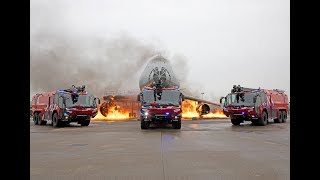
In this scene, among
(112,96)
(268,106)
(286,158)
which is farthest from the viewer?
(112,96)

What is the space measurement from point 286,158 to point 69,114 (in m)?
18.5

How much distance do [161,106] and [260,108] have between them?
26.9 ft

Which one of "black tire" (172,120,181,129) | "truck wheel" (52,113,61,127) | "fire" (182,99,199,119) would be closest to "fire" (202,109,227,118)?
"fire" (182,99,199,119)

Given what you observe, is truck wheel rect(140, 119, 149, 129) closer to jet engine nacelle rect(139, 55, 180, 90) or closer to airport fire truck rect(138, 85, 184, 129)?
airport fire truck rect(138, 85, 184, 129)

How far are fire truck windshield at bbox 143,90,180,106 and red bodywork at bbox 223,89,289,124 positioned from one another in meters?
5.95

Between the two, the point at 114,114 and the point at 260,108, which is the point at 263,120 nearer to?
the point at 260,108

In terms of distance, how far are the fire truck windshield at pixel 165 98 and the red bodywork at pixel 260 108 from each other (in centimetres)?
595

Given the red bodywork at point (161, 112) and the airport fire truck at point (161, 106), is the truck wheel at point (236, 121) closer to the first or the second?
the airport fire truck at point (161, 106)

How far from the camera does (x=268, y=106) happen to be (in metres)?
27.1

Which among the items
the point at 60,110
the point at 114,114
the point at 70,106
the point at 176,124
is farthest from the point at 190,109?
the point at 176,124

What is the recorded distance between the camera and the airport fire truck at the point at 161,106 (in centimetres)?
2109

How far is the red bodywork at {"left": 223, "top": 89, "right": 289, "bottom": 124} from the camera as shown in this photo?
25.3 meters
